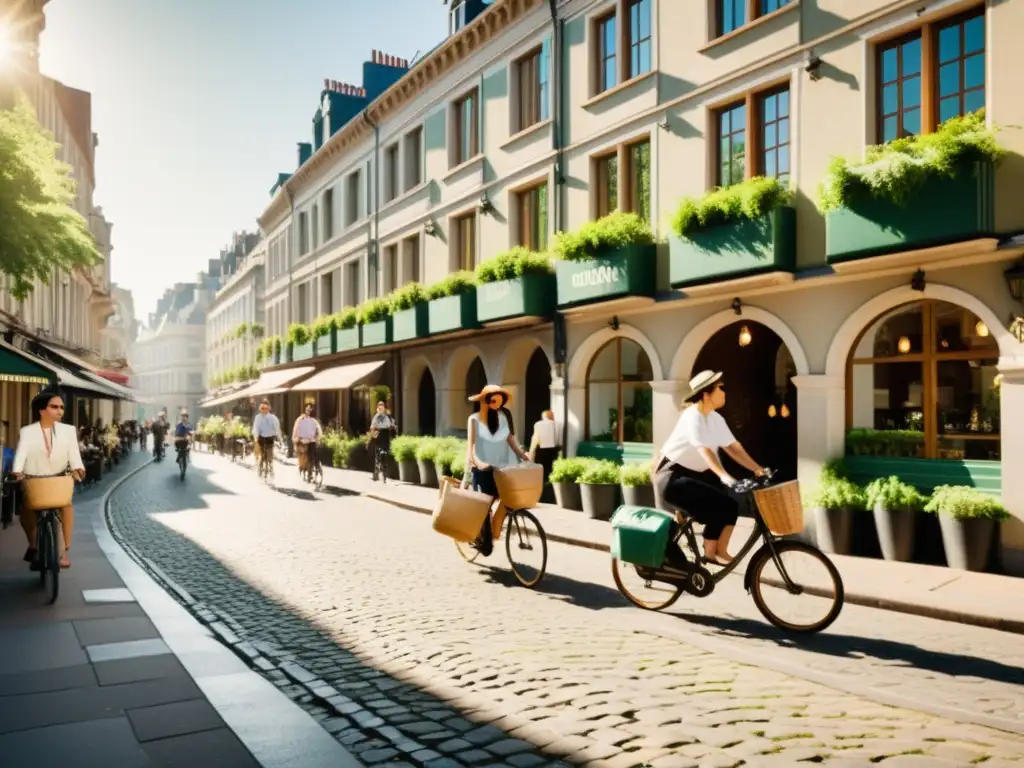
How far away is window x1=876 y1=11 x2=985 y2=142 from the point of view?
9.93 m

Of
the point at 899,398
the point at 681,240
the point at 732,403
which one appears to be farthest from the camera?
the point at 732,403

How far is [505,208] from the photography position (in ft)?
61.9

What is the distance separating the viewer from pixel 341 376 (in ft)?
85.3

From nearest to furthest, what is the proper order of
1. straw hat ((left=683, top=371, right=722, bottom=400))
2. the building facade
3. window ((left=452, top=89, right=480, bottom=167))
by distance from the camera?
straw hat ((left=683, top=371, right=722, bottom=400)), the building facade, window ((left=452, top=89, right=480, bottom=167))

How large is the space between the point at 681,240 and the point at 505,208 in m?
6.73

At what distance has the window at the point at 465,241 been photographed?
2073cm

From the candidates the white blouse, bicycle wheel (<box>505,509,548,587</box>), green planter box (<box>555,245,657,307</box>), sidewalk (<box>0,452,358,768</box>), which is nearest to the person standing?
the white blouse

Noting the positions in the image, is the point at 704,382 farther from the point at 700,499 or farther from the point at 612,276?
the point at 612,276

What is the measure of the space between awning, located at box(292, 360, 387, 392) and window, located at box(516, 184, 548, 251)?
785 cm

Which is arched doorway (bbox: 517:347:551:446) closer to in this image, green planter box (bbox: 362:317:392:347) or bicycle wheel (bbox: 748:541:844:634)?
green planter box (bbox: 362:317:392:347)

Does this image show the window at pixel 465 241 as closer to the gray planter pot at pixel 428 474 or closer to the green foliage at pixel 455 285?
the green foliage at pixel 455 285

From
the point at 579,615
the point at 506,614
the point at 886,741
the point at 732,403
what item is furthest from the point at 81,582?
the point at 732,403

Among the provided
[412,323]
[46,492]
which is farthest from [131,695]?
[412,323]

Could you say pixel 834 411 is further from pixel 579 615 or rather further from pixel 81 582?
pixel 81 582
